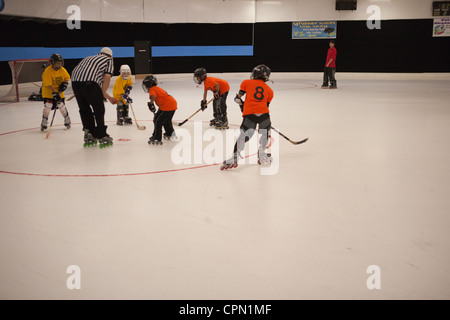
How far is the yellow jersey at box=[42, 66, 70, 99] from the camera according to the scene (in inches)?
261

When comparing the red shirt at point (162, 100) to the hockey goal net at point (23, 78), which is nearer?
the red shirt at point (162, 100)

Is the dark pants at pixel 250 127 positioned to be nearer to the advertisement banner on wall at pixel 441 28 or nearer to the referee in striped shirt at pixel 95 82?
the referee in striped shirt at pixel 95 82

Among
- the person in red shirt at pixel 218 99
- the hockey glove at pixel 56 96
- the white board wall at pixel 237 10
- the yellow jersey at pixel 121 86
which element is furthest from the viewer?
the white board wall at pixel 237 10

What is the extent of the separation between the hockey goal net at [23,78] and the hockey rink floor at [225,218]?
489cm

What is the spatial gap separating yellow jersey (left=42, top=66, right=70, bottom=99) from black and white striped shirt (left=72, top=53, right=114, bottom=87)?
4.03 feet

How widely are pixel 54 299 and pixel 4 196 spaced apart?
6.40 ft

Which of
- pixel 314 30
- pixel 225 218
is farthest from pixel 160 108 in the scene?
pixel 314 30

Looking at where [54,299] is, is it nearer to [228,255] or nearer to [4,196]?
[228,255]

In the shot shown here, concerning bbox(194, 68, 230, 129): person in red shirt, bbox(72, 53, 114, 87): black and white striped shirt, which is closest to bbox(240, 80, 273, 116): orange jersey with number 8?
bbox(72, 53, 114, 87): black and white striped shirt

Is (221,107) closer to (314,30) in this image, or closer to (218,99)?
(218,99)

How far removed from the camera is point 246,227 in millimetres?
3148

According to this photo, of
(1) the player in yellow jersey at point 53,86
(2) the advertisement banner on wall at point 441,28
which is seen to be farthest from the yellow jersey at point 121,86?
(2) the advertisement banner on wall at point 441,28

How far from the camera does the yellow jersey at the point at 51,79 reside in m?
6.62

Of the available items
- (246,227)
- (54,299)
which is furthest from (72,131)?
(54,299)
